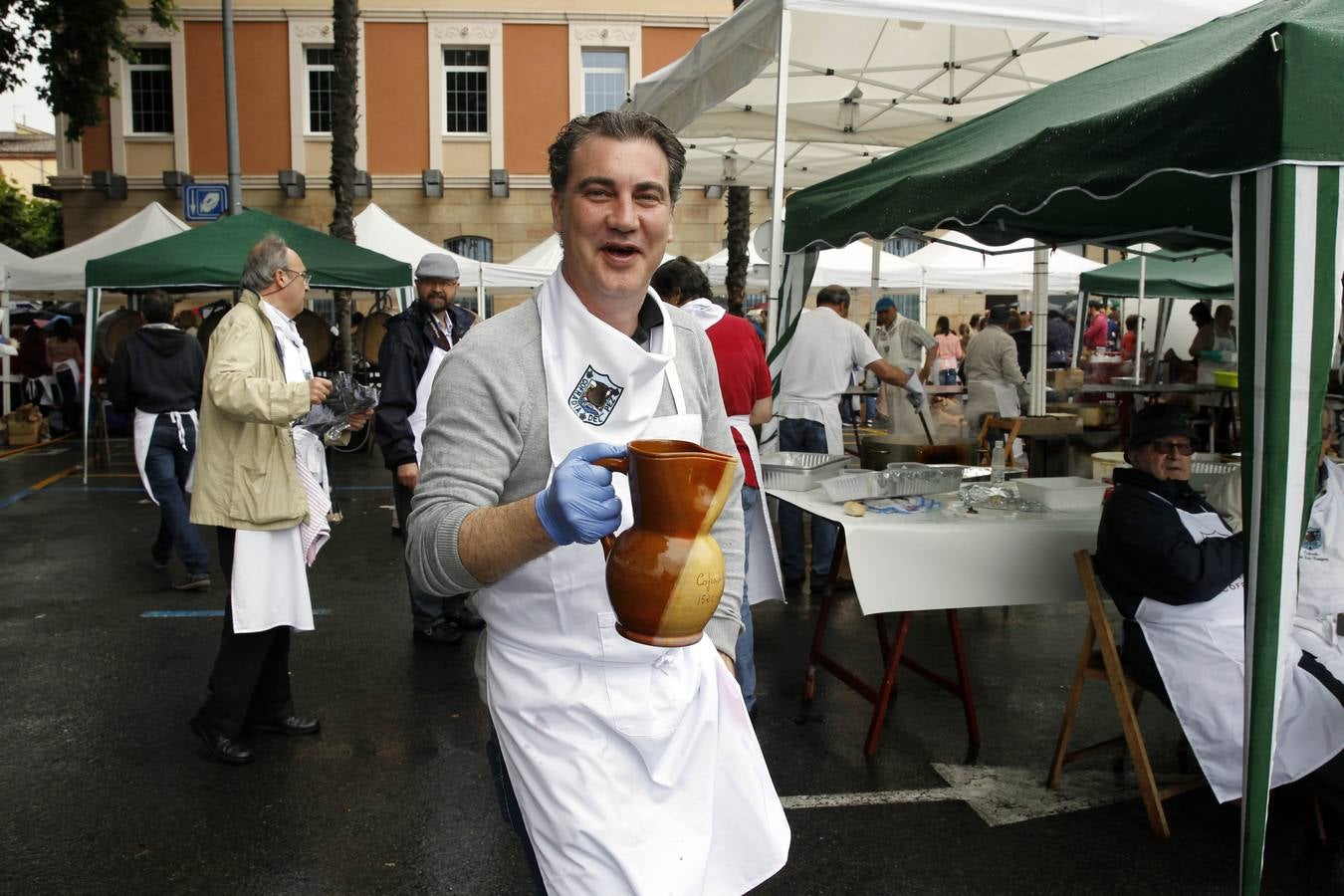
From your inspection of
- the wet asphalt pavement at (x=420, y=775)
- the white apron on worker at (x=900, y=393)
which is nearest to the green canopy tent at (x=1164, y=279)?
the white apron on worker at (x=900, y=393)

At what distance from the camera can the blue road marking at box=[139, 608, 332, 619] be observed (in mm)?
6086

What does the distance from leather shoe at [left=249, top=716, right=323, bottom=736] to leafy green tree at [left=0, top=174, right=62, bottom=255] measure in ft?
143

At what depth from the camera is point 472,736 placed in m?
4.34

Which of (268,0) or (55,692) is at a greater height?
(268,0)

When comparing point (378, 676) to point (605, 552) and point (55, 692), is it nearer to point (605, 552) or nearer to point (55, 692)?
point (55, 692)

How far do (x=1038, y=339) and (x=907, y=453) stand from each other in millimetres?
4020

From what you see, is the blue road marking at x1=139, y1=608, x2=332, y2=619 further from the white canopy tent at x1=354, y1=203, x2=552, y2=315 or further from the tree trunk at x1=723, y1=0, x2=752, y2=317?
the white canopy tent at x1=354, y1=203, x2=552, y2=315

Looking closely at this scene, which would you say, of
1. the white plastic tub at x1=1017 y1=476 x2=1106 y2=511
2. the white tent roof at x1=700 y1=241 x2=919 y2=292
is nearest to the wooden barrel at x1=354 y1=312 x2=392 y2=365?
the white tent roof at x1=700 y1=241 x2=919 y2=292

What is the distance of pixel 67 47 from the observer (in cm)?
1532

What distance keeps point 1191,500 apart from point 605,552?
2822 mm

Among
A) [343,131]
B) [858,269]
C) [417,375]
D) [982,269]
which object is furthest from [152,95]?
[417,375]

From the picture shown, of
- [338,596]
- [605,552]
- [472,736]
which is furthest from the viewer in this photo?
[338,596]

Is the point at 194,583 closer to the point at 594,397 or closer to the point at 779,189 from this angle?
the point at 779,189

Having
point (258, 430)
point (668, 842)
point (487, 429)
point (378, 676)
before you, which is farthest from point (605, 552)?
point (378, 676)
